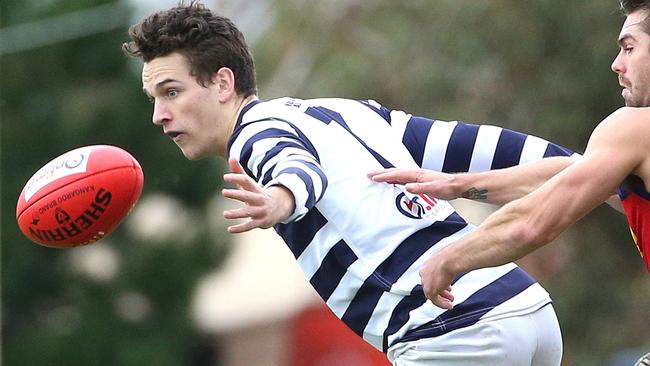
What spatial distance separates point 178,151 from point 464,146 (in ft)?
45.4

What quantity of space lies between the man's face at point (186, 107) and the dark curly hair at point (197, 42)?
41mm

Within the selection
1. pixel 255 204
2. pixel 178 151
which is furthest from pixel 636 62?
pixel 178 151

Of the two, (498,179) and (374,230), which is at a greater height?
(498,179)

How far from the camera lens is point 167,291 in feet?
62.9

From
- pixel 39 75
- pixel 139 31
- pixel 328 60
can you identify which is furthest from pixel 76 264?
pixel 139 31

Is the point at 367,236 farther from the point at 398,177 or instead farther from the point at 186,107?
the point at 186,107

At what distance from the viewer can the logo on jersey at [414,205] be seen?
5.39 metres

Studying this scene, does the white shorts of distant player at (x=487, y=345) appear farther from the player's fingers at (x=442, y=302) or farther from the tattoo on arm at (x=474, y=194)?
the tattoo on arm at (x=474, y=194)

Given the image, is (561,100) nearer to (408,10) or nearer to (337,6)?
(408,10)

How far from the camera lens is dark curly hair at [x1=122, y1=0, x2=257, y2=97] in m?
5.78

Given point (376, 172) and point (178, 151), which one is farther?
point (178, 151)

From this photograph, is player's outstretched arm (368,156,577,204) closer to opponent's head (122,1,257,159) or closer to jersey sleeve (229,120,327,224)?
jersey sleeve (229,120,327,224)

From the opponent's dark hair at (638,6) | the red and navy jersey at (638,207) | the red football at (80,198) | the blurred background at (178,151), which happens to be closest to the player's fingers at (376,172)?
the red and navy jersey at (638,207)

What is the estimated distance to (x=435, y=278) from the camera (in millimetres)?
4859
